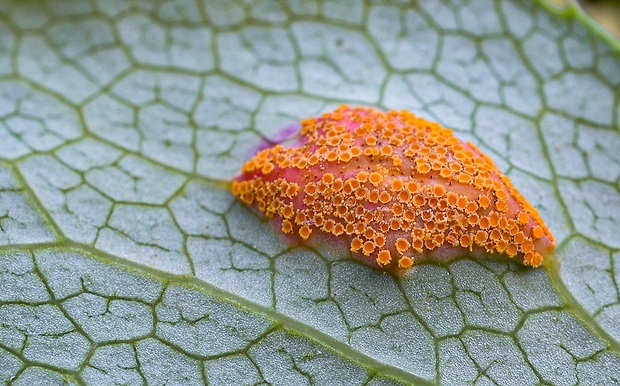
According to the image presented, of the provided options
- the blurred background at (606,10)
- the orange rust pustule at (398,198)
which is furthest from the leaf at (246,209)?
the blurred background at (606,10)

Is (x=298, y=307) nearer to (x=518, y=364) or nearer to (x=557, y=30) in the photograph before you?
(x=518, y=364)

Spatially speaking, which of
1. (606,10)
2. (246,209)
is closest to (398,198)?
(246,209)

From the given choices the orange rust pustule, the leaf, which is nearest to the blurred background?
the leaf

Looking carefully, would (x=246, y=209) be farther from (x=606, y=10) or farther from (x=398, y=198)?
(x=606, y=10)

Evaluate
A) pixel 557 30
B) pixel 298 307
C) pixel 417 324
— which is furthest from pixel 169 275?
pixel 557 30

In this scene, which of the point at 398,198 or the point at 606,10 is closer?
the point at 398,198

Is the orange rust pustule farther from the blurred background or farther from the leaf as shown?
the blurred background
